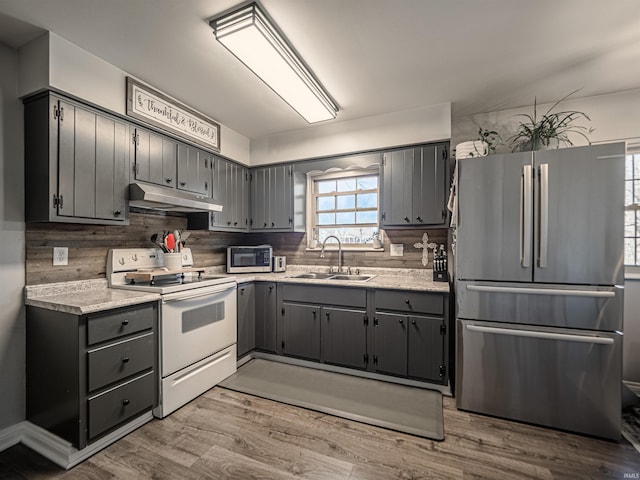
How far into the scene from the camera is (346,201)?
139 inches

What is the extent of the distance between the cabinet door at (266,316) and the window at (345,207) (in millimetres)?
882

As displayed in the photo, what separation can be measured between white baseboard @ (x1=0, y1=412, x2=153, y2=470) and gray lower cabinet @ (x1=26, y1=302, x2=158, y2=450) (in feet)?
0.14

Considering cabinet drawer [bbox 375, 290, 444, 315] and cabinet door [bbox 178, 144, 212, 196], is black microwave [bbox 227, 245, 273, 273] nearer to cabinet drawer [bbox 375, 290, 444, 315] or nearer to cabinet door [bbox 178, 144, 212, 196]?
cabinet door [bbox 178, 144, 212, 196]

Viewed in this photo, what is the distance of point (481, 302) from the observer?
2121 millimetres

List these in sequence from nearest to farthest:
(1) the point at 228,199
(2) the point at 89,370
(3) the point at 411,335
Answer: (2) the point at 89,370, (3) the point at 411,335, (1) the point at 228,199

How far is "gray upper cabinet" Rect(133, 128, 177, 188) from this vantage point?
234 centimetres

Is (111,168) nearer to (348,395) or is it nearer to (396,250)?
(348,395)

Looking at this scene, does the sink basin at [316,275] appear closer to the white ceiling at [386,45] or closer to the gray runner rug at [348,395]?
the gray runner rug at [348,395]

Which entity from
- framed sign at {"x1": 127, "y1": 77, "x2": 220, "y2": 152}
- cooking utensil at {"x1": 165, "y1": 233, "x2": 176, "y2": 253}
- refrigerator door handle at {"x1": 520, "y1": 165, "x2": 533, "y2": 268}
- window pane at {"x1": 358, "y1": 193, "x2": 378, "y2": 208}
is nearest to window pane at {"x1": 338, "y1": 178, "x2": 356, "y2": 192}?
window pane at {"x1": 358, "y1": 193, "x2": 378, "y2": 208}

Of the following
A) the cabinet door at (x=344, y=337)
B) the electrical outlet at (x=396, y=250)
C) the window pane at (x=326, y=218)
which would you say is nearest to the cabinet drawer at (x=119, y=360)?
the cabinet door at (x=344, y=337)

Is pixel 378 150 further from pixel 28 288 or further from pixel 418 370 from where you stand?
pixel 28 288

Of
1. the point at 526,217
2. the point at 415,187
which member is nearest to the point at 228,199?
the point at 415,187

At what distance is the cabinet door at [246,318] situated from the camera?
293cm

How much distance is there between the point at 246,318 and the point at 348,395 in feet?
4.09
